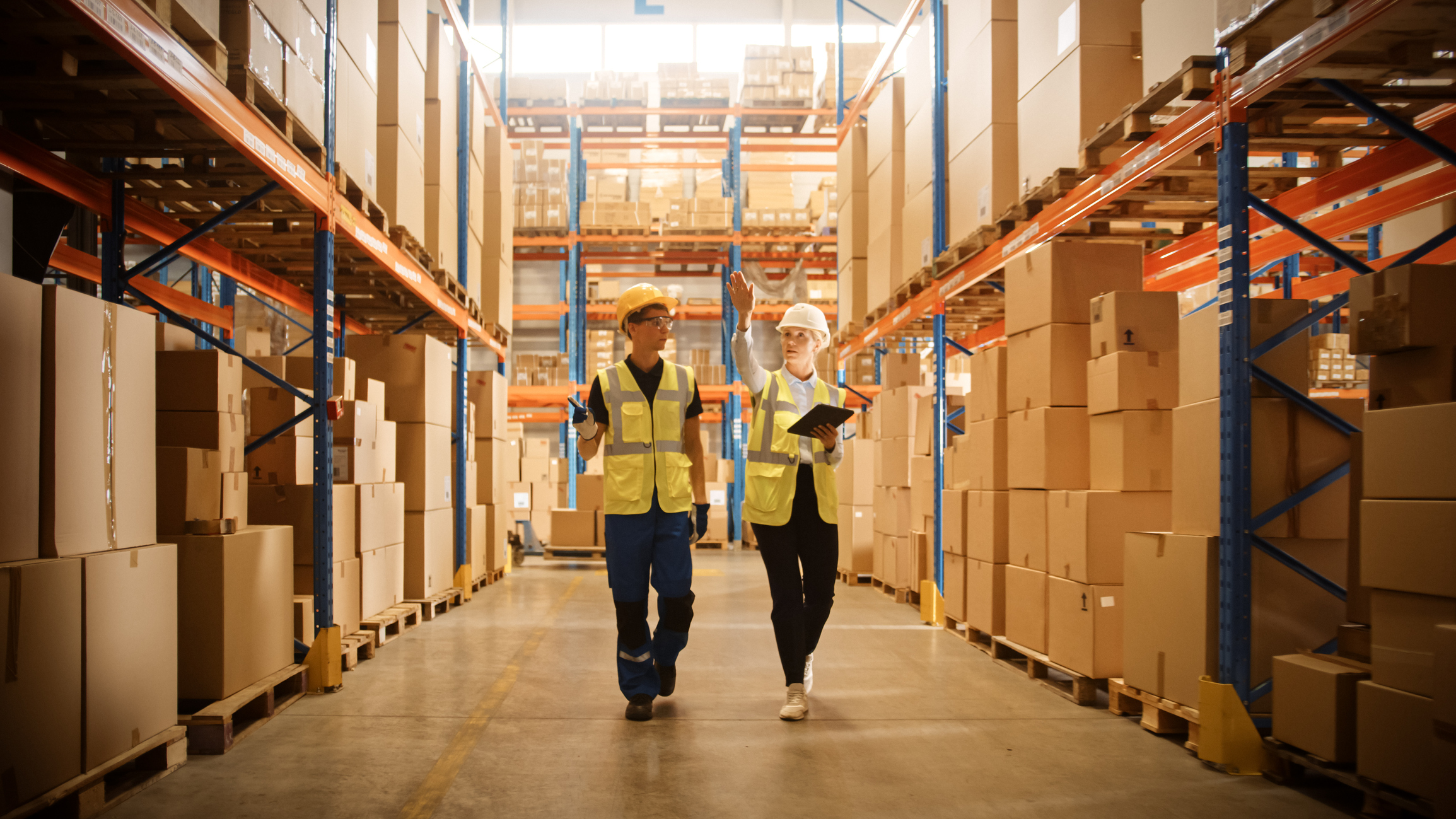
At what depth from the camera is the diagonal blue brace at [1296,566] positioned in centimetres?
347

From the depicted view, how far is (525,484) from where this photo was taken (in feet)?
47.9

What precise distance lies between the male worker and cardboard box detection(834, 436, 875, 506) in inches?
216

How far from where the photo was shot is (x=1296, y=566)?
3477 mm

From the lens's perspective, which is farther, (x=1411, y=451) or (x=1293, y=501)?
(x=1293, y=501)

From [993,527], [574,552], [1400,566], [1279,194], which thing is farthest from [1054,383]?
[574,552]

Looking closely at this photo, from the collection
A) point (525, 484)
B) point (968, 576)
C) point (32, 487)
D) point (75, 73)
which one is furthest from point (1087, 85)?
point (525, 484)

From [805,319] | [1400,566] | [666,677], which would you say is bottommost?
[666,677]

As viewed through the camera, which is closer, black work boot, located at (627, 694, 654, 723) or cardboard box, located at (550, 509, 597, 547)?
black work boot, located at (627, 694, 654, 723)

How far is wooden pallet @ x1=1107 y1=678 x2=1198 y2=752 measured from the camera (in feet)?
12.1

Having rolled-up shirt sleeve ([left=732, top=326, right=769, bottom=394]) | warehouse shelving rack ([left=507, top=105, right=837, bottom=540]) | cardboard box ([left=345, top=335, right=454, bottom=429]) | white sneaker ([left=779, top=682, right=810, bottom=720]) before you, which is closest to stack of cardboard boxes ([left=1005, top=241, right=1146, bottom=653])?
white sneaker ([left=779, top=682, right=810, bottom=720])

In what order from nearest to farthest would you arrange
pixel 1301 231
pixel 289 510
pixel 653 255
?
pixel 1301 231, pixel 289 510, pixel 653 255

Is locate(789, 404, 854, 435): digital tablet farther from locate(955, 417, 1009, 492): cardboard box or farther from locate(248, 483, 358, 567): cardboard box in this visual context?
locate(248, 483, 358, 567): cardboard box

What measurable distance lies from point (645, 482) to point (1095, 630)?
242 cm

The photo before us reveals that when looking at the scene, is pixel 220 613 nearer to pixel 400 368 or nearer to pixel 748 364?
pixel 748 364
